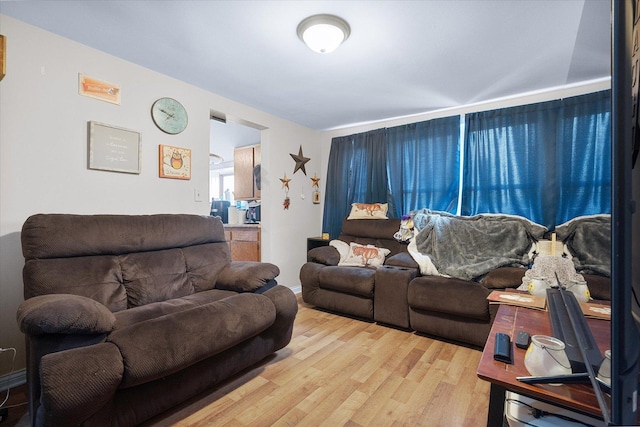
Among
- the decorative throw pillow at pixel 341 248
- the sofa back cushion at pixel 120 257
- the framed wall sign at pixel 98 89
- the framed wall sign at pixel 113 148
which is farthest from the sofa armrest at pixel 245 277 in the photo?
the framed wall sign at pixel 98 89

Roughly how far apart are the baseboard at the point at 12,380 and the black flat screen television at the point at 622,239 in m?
2.83

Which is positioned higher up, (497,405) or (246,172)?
(246,172)

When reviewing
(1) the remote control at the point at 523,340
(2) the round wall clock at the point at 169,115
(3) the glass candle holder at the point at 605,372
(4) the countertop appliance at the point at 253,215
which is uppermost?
(2) the round wall clock at the point at 169,115

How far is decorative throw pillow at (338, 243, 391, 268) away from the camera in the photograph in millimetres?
3115

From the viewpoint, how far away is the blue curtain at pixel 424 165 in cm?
319

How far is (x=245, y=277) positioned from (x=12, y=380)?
1.54 meters

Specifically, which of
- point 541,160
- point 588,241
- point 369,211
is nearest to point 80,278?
point 369,211

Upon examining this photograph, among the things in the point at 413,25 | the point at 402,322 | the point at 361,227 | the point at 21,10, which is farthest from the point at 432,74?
the point at 21,10

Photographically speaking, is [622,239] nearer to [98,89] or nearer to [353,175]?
[98,89]

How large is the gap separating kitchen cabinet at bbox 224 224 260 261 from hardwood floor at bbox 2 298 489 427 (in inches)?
66.4

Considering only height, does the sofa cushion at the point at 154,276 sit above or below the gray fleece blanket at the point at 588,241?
below

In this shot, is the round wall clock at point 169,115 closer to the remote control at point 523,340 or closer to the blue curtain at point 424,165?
the blue curtain at point 424,165

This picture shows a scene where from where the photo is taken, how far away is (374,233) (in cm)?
342

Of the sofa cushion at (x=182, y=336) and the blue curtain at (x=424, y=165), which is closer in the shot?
the sofa cushion at (x=182, y=336)
